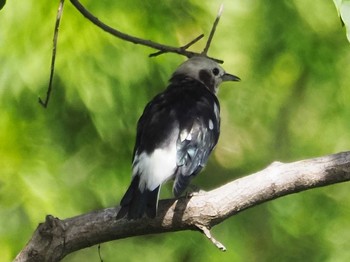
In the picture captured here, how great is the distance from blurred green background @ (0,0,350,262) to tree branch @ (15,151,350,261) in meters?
0.87

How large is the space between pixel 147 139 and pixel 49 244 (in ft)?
2.57

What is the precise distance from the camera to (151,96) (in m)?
5.01

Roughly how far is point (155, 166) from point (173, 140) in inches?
6.6

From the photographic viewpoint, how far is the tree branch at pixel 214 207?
378 cm

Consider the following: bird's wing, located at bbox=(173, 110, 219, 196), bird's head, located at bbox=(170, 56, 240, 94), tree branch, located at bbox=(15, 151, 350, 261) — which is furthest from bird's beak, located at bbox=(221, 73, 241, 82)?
tree branch, located at bbox=(15, 151, 350, 261)

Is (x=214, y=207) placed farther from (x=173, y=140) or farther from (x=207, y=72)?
(x=207, y=72)

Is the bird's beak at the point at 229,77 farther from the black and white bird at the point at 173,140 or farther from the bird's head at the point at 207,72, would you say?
the black and white bird at the point at 173,140

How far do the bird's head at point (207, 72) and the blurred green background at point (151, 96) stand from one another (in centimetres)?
6

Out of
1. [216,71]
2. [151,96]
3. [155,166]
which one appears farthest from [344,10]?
[216,71]

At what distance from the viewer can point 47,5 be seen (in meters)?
4.71

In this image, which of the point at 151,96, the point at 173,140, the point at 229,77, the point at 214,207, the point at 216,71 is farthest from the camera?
the point at 216,71

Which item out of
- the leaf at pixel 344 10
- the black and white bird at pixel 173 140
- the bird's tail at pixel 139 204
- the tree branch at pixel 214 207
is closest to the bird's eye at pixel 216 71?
the black and white bird at pixel 173 140

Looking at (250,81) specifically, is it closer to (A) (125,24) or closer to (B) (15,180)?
(A) (125,24)

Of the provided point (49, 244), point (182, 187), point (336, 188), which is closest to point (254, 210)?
point (336, 188)
